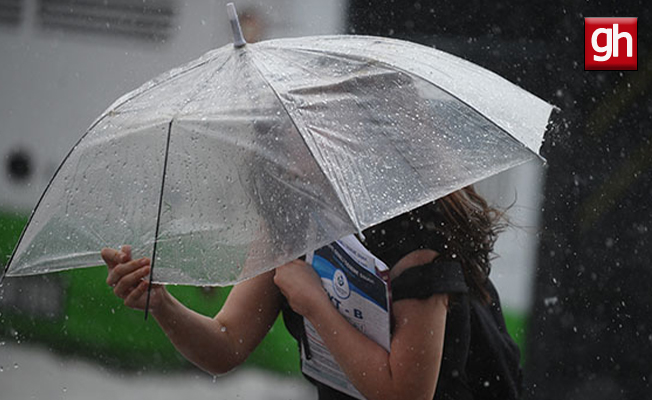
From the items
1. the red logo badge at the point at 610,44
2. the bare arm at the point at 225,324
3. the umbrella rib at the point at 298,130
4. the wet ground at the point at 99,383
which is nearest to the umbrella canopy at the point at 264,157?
the umbrella rib at the point at 298,130

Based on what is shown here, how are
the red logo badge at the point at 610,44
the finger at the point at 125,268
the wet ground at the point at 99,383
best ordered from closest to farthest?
the finger at the point at 125,268 < the red logo badge at the point at 610,44 < the wet ground at the point at 99,383

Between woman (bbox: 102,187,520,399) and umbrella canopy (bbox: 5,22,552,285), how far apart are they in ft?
0.38

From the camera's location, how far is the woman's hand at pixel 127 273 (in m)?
1.88

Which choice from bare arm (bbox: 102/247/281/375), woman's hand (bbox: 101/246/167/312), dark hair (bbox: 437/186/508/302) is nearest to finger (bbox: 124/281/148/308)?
woman's hand (bbox: 101/246/167/312)

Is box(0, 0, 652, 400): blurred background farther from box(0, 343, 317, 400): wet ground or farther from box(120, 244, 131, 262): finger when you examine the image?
box(120, 244, 131, 262): finger

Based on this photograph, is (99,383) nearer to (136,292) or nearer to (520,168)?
(520,168)

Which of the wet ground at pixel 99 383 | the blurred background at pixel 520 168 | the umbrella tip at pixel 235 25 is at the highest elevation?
the umbrella tip at pixel 235 25

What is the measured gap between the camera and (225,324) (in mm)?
2207

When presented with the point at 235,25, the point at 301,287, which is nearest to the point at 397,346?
the point at 301,287

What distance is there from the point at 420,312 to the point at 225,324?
19.9 inches

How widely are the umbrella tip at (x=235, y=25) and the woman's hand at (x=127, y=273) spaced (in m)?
0.45

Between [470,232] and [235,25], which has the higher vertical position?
[235,25]

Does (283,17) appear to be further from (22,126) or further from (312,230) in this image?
(312,230)

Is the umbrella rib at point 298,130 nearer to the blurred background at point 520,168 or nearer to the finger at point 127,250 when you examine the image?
the finger at point 127,250
